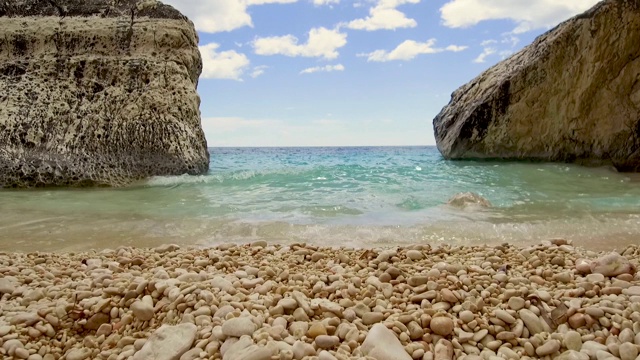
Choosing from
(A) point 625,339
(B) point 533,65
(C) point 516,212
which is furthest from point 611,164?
(A) point 625,339

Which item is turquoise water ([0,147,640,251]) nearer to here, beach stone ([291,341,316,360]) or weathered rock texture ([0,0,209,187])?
weathered rock texture ([0,0,209,187])

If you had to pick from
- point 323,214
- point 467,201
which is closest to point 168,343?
point 323,214

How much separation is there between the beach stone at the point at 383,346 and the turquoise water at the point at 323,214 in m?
2.15

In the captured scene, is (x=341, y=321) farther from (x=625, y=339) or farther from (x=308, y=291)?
(x=625, y=339)

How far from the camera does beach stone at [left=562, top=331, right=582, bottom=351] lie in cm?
168

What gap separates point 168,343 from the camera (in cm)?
170

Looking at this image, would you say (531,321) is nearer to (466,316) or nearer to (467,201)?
(466,316)

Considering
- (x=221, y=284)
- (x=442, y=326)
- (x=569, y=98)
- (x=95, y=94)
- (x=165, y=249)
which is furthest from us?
(x=569, y=98)

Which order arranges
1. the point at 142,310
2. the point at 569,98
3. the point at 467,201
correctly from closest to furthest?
1. the point at 142,310
2. the point at 467,201
3. the point at 569,98

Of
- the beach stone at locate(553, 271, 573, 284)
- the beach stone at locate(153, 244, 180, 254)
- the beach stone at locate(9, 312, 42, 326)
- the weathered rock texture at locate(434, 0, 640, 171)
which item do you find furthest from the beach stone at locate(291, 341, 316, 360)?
the weathered rock texture at locate(434, 0, 640, 171)

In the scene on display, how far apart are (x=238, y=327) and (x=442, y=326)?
2.79 feet

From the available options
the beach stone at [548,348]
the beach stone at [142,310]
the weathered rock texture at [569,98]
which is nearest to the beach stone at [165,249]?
the beach stone at [142,310]

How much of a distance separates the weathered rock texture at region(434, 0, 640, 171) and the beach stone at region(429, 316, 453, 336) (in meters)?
11.8

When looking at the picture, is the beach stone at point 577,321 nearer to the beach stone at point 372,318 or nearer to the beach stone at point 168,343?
the beach stone at point 372,318
